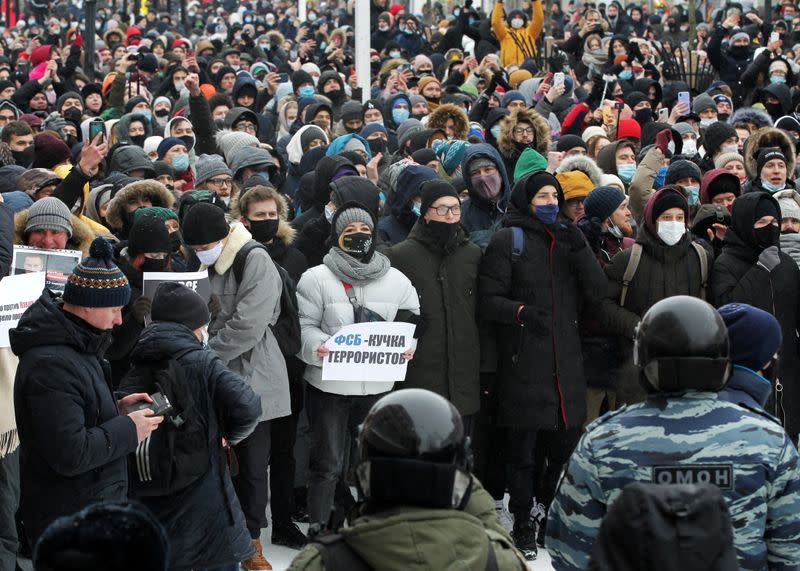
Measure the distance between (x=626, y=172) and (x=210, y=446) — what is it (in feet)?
19.0

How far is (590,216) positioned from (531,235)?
0.84 meters

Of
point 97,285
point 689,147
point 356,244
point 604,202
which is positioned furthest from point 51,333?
point 689,147

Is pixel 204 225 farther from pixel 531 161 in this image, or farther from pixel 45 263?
pixel 531 161

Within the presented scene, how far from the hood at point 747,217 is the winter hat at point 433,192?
1.59 metres

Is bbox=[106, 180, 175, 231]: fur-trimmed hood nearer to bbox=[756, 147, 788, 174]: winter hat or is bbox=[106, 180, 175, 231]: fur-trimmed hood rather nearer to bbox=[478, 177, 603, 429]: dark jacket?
bbox=[478, 177, 603, 429]: dark jacket

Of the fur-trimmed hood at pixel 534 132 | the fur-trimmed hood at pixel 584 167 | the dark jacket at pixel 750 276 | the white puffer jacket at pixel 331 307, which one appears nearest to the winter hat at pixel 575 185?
the fur-trimmed hood at pixel 584 167

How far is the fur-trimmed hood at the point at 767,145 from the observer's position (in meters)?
10.0

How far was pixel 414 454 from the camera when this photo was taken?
2740mm

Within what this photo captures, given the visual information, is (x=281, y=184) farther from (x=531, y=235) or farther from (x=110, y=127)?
(x=531, y=235)

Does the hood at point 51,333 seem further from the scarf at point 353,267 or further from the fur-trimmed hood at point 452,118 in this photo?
the fur-trimmed hood at point 452,118

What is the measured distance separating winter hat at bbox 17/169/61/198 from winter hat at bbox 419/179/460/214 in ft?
7.10

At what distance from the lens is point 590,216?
25.8 feet

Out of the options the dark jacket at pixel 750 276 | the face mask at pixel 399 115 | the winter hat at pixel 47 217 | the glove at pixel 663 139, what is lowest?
the dark jacket at pixel 750 276

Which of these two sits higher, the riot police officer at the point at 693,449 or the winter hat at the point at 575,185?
the winter hat at the point at 575,185
